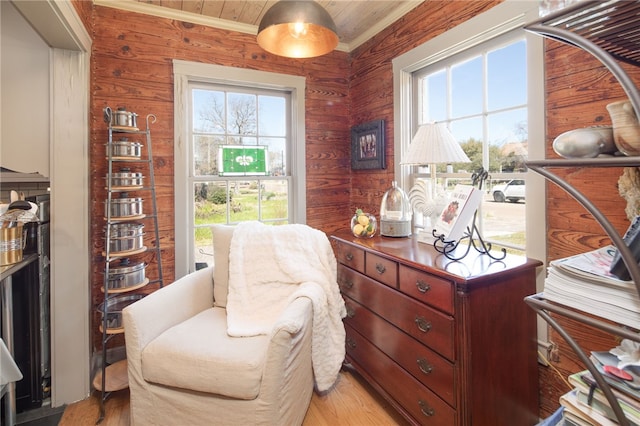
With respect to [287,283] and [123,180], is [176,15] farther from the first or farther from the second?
[287,283]

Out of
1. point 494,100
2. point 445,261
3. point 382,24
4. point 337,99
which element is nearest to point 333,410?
point 445,261

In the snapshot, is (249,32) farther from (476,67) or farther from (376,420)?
(376,420)

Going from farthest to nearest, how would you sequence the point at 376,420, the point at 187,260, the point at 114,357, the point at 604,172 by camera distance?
the point at 187,260, the point at 114,357, the point at 376,420, the point at 604,172

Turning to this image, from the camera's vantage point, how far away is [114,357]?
233 cm

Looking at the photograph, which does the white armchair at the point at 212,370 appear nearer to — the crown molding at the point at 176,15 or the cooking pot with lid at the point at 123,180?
the cooking pot with lid at the point at 123,180

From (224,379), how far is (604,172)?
1787 mm

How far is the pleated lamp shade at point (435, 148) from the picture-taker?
1727 mm

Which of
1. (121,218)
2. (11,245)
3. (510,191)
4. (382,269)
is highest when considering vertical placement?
(510,191)

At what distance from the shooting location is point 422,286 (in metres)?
1.49

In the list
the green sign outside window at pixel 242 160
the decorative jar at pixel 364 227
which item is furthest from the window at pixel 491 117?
the green sign outside window at pixel 242 160

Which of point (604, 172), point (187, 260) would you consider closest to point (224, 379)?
point (187, 260)

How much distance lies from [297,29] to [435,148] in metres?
0.90

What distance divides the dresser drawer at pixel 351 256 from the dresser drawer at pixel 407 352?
9.1 inches

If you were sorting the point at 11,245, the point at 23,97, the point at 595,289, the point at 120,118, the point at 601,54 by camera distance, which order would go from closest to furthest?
1. the point at 601,54
2. the point at 595,289
3. the point at 11,245
4. the point at 23,97
5. the point at 120,118
